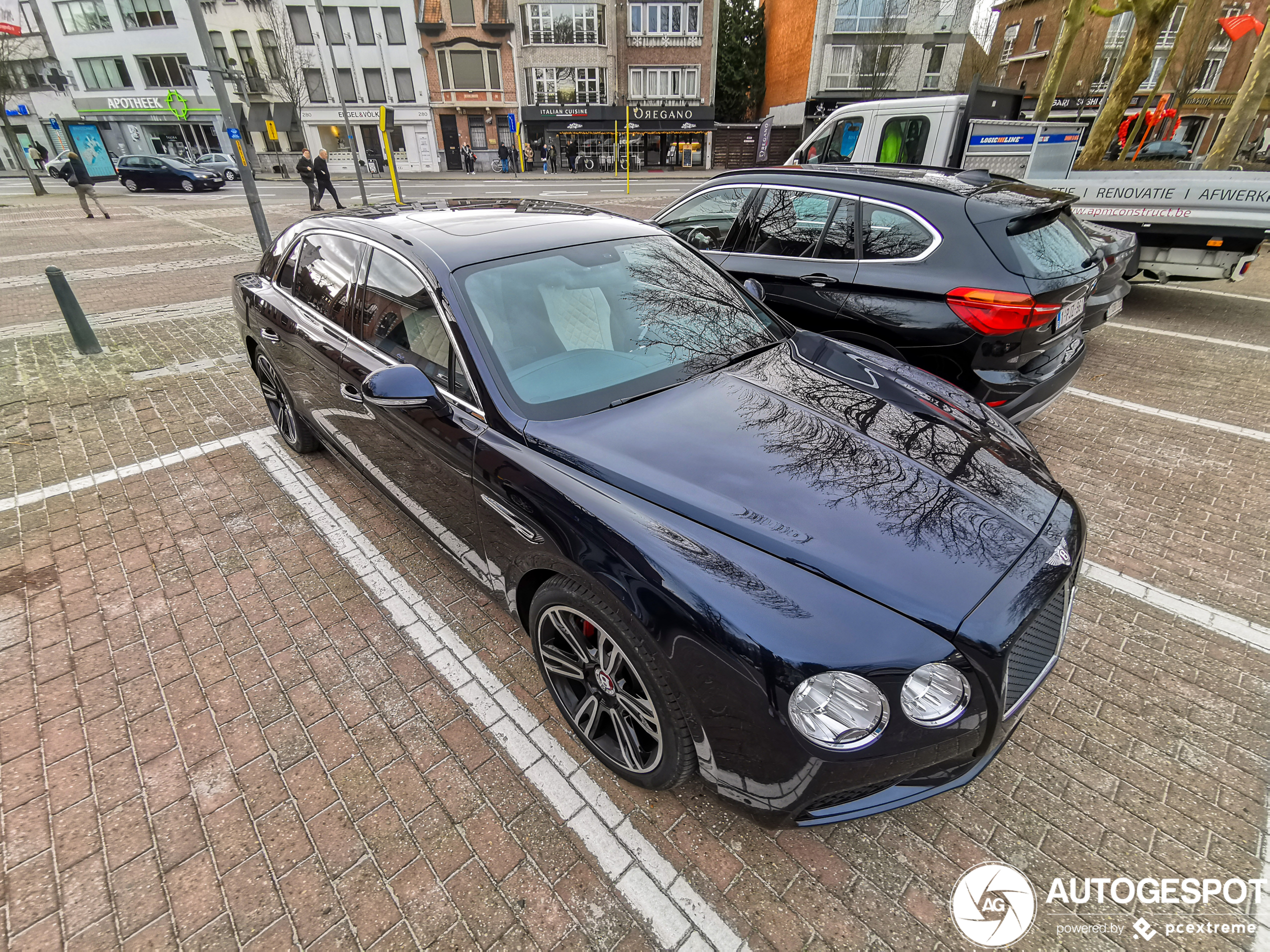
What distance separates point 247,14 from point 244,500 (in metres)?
51.7

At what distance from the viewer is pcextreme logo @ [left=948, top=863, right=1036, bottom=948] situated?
5.88 feet

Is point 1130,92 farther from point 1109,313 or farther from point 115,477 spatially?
point 115,477

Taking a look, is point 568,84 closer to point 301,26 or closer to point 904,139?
point 301,26

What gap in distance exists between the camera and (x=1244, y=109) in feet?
38.7

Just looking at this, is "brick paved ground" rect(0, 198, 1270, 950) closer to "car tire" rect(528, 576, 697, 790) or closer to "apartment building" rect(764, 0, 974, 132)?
"car tire" rect(528, 576, 697, 790)

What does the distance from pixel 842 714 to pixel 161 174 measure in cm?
→ 3494

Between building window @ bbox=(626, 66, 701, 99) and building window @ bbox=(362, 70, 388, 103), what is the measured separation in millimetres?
16604

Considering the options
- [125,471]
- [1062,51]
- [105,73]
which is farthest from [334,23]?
[125,471]

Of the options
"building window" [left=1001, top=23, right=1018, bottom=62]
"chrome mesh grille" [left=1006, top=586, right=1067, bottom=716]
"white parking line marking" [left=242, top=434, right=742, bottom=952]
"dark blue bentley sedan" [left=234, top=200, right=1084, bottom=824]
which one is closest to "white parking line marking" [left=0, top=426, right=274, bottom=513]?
"white parking line marking" [left=242, top=434, right=742, bottom=952]

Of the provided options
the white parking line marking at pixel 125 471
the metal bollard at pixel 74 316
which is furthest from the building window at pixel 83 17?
the white parking line marking at pixel 125 471

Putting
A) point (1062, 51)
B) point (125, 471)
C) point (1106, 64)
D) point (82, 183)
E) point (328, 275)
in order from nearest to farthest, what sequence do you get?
1. point (328, 275)
2. point (125, 471)
3. point (1062, 51)
4. point (82, 183)
5. point (1106, 64)

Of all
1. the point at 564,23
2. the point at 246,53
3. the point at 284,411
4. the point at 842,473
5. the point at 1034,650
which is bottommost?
the point at 284,411

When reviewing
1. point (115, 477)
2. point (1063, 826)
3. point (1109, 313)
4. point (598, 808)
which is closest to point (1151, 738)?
point (1063, 826)

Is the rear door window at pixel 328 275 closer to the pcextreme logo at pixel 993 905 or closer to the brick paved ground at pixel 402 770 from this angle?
the brick paved ground at pixel 402 770
